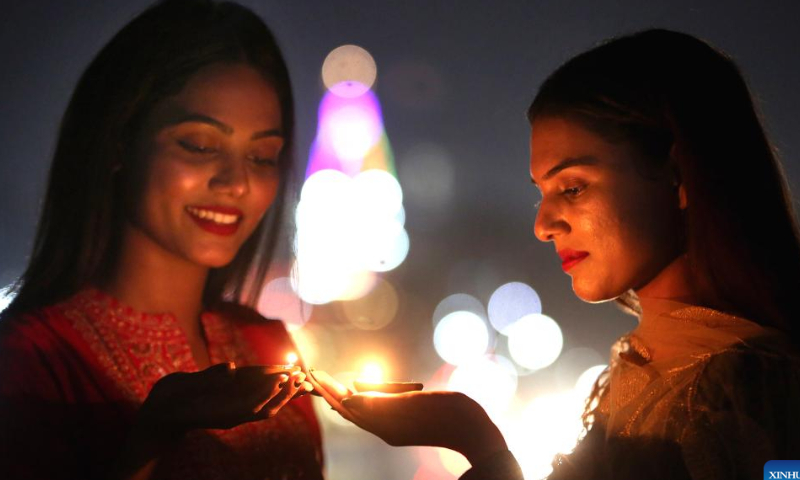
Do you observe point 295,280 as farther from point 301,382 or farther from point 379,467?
point 379,467

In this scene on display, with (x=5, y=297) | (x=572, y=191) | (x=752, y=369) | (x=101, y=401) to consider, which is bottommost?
(x=101, y=401)

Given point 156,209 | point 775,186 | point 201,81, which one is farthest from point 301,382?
point 775,186

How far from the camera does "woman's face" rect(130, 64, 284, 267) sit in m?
2.05

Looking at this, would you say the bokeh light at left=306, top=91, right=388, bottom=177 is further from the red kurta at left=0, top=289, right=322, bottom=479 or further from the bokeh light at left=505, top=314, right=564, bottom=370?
the bokeh light at left=505, top=314, right=564, bottom=370

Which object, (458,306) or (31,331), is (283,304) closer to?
(31,331)

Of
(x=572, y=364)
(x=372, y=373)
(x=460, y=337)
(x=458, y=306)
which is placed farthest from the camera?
(x=458, y=306)

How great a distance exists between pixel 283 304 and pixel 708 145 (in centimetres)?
187

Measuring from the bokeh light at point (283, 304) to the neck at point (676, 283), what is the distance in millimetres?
1378

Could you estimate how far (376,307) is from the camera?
618cm

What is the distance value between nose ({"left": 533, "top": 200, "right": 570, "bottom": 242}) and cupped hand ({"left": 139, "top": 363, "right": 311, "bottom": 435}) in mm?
976

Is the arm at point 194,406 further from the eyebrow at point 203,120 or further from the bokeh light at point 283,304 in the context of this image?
the bokeh light at point 283,304

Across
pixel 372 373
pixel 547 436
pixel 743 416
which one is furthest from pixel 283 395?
pixel 547 436

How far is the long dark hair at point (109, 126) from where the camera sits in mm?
2068

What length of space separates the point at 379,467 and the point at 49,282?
3.67m
